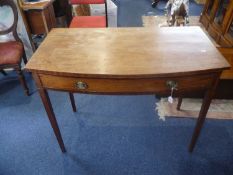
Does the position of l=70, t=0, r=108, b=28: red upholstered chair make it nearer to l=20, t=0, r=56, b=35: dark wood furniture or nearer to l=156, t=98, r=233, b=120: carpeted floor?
l=20, t=0, r=56, b=35: dark wood furniture

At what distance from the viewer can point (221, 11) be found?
2.58 meters

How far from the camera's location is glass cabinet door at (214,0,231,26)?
2436 millimetres

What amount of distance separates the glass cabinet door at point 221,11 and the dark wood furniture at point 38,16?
2120 millimetres

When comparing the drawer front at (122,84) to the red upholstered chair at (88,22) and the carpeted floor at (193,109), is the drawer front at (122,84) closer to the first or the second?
the carpeted floor at (193,109)

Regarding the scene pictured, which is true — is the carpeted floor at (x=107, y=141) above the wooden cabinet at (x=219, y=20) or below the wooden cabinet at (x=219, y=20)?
below

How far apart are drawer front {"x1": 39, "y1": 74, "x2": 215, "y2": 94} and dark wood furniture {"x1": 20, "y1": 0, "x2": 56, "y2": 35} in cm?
126

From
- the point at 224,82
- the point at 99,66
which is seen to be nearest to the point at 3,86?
the point at 99,66

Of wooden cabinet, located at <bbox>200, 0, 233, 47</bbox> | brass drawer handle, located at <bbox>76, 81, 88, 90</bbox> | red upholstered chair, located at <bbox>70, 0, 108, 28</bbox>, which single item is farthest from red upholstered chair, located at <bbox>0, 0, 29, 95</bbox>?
wooden cabinet, located at <bbox>200, 0, 233, 47</bbox>

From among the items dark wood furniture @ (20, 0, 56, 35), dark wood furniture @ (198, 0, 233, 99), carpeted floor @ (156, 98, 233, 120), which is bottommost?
carpeted floor @ (156, 98, 233, 120)

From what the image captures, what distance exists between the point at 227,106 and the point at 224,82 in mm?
259

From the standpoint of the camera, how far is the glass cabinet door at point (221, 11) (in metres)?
2.44

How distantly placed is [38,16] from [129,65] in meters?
1.50

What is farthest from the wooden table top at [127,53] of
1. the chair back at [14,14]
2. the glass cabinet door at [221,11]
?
the glass cabinet door at [221,11]

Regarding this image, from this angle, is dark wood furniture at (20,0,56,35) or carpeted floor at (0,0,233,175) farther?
dark wood furniture at (20,0,56,35)
